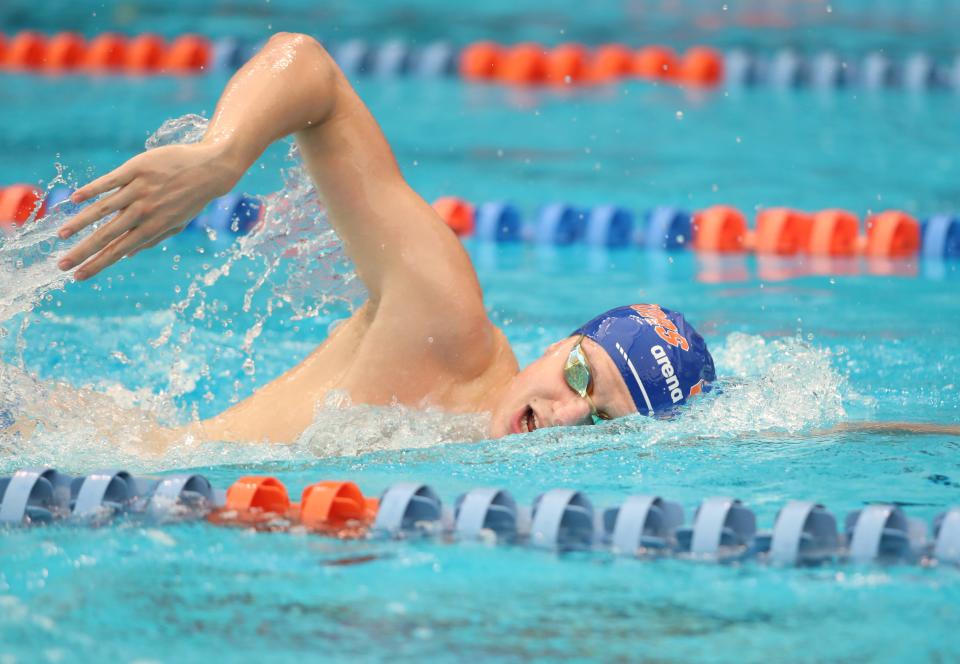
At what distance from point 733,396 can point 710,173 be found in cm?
414

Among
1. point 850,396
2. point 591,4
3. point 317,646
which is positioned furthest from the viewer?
point 591,4

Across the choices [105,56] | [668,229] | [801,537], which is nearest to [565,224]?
[668,229]

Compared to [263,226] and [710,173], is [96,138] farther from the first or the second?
[263,226]

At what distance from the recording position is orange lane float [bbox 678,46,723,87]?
9.30 meters

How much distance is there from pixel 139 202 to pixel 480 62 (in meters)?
7.14

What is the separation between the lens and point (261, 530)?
9.00 feet

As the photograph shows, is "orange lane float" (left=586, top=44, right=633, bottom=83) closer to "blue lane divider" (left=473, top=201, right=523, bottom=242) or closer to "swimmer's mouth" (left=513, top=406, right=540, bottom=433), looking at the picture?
"blue lane divider" (left=473, top=201, right=523, bottom=242)

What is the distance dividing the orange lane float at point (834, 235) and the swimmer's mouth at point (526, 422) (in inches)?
129

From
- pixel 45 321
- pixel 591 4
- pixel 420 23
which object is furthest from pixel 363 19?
pixel 45 321

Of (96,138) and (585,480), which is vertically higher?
(96,138)

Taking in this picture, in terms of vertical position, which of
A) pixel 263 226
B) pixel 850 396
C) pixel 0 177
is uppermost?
pixel 0 177

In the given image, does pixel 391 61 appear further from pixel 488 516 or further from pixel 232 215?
pixel 488 516

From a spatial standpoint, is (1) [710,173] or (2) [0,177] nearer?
(2) [0,177]

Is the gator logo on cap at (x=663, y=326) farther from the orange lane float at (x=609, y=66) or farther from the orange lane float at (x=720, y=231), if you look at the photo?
the orange lane float at (x=609, y=66)
